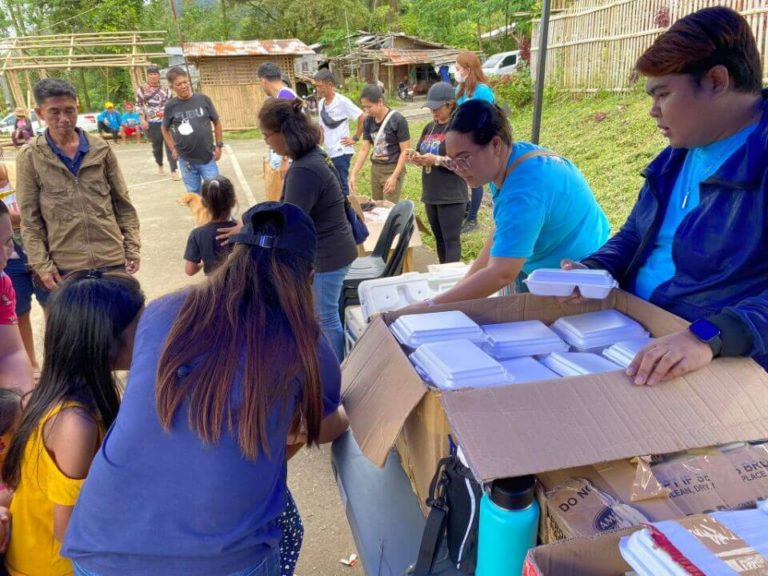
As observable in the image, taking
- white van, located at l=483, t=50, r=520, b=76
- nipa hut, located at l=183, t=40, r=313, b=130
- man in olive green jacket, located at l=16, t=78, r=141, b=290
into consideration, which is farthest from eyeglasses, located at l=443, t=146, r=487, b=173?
white van, located at l=483, t=50, r=520, b=76

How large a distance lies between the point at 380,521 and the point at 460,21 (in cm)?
3110

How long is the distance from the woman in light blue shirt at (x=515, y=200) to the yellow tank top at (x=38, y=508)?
1207 mm

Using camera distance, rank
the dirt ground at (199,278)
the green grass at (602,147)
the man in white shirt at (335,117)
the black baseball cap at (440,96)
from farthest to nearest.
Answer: the green grass at (602,147) < the man in white shirt at (335,117) < the black baseball cap at (440,96) < the dirt ground at (199,278)

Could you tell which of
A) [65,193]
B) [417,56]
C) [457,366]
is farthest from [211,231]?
[417,56]

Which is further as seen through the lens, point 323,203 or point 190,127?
point 190,127

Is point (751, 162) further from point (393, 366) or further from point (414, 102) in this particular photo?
point (414, 102)

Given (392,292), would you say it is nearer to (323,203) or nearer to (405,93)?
(323,203)

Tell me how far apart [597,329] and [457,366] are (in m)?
0.49

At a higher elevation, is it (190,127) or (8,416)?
(190,127)

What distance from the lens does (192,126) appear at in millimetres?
6367

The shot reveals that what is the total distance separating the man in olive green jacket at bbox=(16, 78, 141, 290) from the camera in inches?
126

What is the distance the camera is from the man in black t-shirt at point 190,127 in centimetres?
638

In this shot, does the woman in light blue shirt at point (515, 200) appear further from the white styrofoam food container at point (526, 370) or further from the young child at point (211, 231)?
the young child at point (211, 231)

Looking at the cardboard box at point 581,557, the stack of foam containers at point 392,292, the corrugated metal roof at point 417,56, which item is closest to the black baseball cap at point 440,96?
the stack of foam containers at point 392,292
